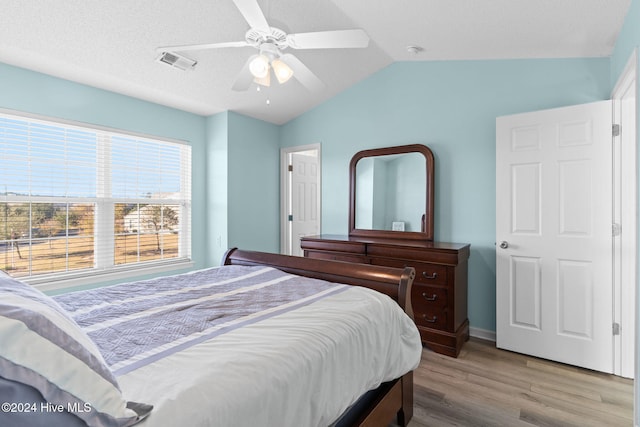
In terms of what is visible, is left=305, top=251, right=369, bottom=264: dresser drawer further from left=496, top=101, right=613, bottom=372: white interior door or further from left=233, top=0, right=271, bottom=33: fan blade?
left=233, top=0, right=271, bottom=33: fan blade

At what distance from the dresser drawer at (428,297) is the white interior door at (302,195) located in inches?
77.0

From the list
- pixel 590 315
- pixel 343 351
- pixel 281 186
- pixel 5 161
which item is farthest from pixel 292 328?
pixel 281 186

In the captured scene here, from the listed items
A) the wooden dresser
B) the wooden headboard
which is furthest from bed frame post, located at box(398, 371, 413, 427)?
the wooden dresser

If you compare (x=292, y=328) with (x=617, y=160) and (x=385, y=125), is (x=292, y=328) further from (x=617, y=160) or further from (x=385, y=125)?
(x=385, y=125)

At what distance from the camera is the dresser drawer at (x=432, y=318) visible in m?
2.79

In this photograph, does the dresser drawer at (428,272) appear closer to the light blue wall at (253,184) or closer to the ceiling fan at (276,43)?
the ceiling fan at (276,43)

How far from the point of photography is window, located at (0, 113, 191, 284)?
2730 mm

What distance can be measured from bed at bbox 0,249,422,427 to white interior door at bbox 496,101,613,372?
1499 mm

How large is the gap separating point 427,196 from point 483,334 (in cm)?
140

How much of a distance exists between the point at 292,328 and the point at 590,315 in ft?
8.18

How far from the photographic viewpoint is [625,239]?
230 centimetres

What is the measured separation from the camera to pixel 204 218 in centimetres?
413

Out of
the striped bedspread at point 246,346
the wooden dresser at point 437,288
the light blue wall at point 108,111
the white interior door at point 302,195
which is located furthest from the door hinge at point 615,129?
the light blue wall at point 108,111

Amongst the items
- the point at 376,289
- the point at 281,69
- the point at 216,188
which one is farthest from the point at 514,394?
the point at 216,188
